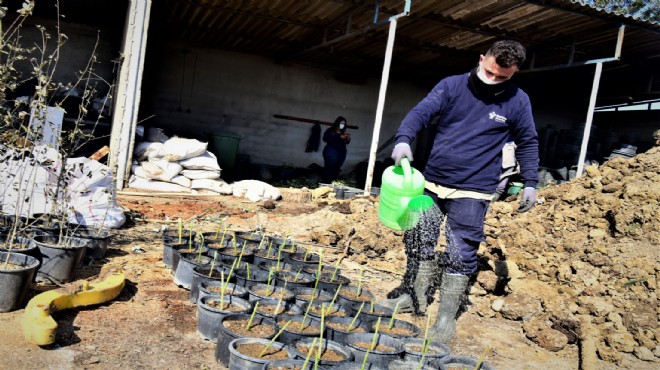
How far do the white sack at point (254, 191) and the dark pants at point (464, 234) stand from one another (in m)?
5.25

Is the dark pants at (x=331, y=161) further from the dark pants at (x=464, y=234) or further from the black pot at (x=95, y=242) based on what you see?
the dark pants at (x=464, y=234)

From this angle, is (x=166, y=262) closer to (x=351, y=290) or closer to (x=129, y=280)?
(x=129, y=280)

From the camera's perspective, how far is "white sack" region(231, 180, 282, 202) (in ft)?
26.8

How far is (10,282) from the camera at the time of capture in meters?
2.64

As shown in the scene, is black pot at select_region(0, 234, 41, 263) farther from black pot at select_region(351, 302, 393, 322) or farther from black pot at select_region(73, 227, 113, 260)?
black pot at select_region(351, 302, 393, 322)

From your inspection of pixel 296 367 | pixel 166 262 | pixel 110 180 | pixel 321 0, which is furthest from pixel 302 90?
pixel 296 367

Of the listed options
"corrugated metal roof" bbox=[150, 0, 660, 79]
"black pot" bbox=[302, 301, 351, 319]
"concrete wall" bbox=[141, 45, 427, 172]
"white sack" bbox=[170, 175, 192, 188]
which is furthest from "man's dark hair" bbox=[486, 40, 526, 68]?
"concrete wall" bbox=[141, 45, 427, 172]

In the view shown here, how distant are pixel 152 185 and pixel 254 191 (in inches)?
60.3

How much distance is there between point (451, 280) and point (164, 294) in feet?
5.71

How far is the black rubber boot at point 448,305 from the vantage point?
→ 3.15 meters

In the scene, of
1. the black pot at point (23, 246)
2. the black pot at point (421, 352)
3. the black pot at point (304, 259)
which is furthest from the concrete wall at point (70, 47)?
the black pot at point (421, 352)

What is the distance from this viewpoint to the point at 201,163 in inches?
314

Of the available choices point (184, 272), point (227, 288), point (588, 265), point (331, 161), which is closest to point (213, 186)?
point (331, 161)

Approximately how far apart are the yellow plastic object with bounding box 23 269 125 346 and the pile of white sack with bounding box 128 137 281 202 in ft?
13.6
